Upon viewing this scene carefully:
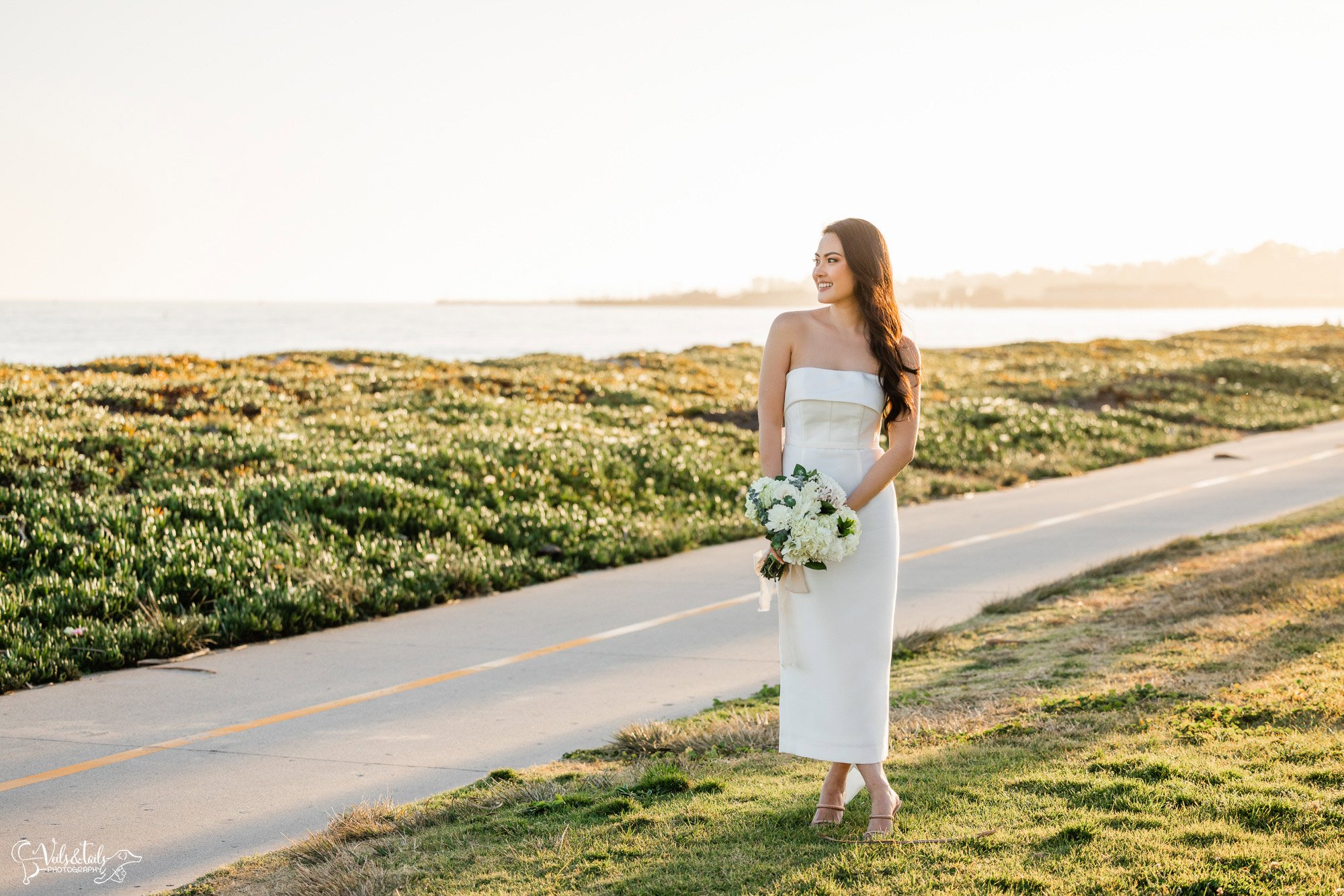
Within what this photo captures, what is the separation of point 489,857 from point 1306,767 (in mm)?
3350

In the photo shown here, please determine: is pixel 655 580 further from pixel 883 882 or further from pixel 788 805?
pixel 883 882

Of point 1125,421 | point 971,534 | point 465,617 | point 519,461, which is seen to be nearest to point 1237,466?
point 1125,421

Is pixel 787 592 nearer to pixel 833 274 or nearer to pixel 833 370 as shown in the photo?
pixel 833 370

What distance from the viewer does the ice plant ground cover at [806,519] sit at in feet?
14.8

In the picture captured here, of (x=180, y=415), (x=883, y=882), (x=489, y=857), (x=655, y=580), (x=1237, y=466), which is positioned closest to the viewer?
(x=883, y=882)

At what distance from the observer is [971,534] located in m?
13.3

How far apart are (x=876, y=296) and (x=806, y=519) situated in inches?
37.4

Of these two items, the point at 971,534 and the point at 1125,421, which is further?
the point at 1125,421

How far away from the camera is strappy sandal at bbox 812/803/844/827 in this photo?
4766 mm

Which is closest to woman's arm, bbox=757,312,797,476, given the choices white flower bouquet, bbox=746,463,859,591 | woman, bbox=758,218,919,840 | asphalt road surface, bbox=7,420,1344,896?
woman, bbox=758,218,919,840

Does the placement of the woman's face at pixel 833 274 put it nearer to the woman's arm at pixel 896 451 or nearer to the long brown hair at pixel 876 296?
the long brown hair at pixel 876 296

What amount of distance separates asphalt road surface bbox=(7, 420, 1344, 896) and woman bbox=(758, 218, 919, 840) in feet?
6.18

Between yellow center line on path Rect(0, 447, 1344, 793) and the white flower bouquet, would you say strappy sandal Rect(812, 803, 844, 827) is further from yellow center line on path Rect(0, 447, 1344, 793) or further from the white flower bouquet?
yellow center line on path Rect(0, 447, 1344, 793)

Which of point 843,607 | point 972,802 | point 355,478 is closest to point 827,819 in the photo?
point 972,802
